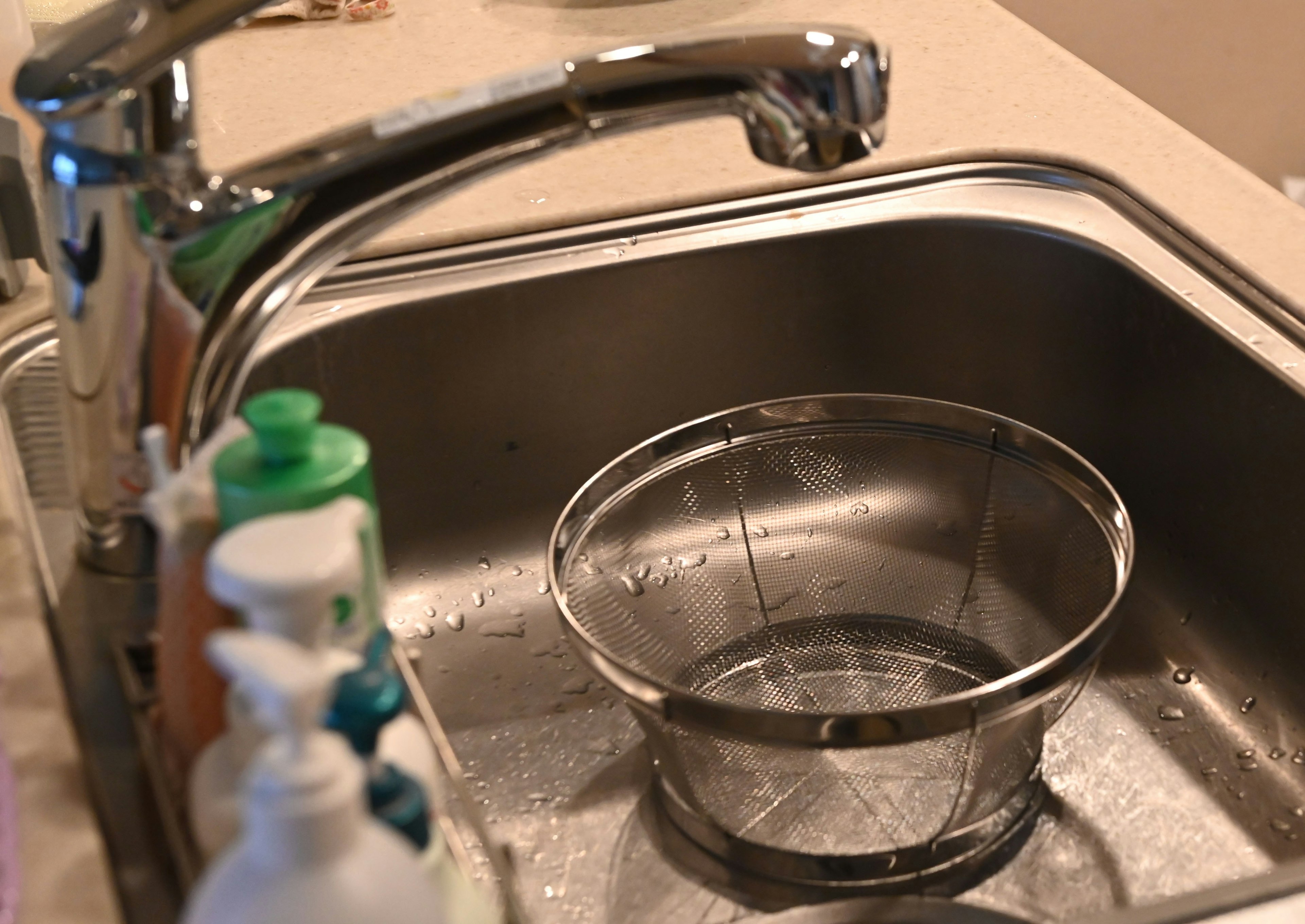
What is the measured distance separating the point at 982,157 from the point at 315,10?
0.60 m

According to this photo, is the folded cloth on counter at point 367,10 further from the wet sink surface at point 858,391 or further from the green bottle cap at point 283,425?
the green bottle cap at point 283,425

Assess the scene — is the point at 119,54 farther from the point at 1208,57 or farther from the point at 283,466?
the point at 1208,57

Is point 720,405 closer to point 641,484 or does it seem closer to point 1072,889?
point 641,484

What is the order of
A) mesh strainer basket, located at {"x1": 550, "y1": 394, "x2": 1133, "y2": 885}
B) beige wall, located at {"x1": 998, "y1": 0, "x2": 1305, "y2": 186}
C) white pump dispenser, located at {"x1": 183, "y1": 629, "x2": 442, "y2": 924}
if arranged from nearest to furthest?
white pump dispenser, located at {"x1": 183, "y1": 629, "x2": 442, "y2": 924}
mesh strainer basket, located at {"x1": 550, "y1": 394, "x2": 1133, "y2": 885}
beige wall, located at {"x1": 998, "y1": 0, "x2": 1305, "y2": 186}

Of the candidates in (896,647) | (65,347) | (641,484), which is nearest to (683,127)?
(641,484)

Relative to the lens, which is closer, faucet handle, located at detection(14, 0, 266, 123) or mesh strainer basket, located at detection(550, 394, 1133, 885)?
faucet handle, located at detection(14, 0, 266, 123)

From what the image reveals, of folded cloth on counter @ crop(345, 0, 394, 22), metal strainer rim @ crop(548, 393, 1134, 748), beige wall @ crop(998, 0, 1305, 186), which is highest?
folded cloth on counter @ crop(345, 0, 394, 22)

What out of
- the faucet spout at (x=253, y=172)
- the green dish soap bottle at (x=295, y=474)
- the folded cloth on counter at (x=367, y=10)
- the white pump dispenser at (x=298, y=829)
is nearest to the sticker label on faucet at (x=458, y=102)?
the faucet spout at (x=253, y=172)

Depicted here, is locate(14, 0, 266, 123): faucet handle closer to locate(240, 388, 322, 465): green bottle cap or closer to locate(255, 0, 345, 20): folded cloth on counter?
locate(240, 388, 322, 465): green bottle cap

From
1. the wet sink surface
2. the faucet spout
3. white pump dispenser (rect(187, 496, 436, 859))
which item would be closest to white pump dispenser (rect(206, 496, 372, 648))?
white pump dispenser (rect(187, 496, 436, 859))

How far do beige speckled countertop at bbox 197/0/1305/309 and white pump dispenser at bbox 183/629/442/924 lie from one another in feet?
1.76

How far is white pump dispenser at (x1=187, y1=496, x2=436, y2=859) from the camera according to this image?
0.32 m

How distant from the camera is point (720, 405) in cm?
Answer: 92

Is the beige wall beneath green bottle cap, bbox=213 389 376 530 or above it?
beneath
